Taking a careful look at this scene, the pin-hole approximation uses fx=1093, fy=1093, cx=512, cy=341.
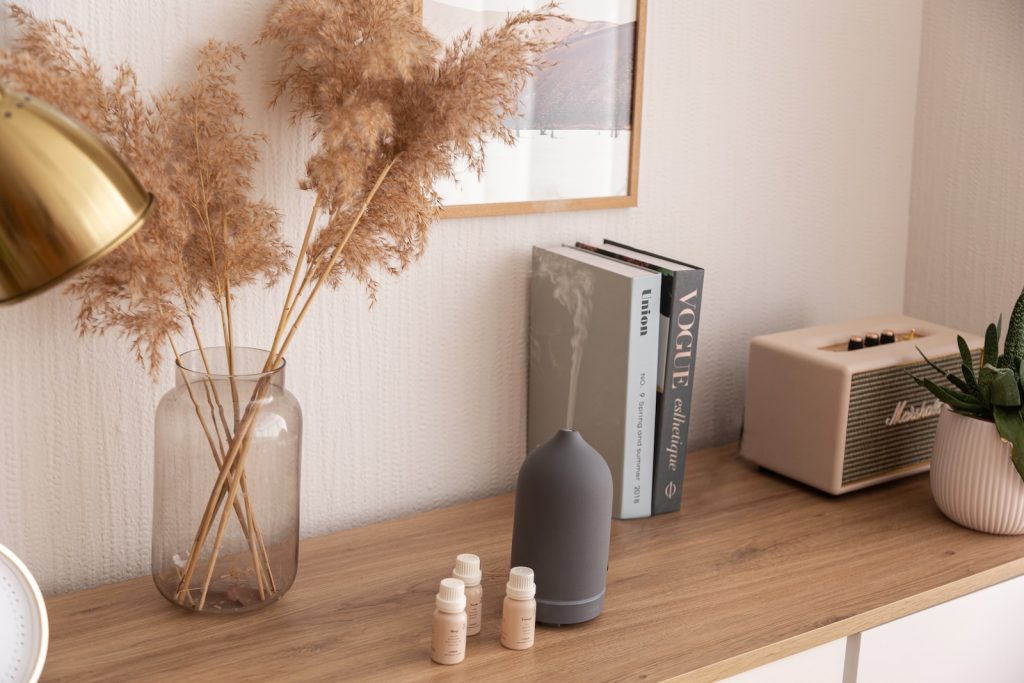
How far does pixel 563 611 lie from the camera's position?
1086mm

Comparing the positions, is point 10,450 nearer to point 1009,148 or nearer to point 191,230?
point 191,230

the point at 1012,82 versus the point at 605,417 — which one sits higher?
the point at 1012,82

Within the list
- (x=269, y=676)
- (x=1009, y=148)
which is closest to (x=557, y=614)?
(x=269, y=676)

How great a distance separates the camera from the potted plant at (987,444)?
1.30 m

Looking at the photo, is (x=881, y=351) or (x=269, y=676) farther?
(x=881, y=351)

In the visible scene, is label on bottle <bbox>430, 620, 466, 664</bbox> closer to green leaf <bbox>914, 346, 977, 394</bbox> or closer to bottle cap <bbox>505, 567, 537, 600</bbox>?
bottle cap <bbox>505, 567, 537, 600</bbox>

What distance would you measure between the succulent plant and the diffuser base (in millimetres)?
565

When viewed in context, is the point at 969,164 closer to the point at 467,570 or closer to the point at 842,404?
the point at 842,404

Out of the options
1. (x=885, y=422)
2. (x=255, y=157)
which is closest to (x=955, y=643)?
(x=885, y=422)

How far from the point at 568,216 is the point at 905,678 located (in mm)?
685

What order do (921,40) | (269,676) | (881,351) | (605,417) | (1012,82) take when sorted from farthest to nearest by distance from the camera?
(921,40), (1012,82), (881,351), (605,417), (269,676)

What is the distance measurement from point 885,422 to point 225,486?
0.87 metres

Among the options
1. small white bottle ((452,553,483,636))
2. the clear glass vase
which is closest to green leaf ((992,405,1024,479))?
small white bottle ((452,553,483,636))

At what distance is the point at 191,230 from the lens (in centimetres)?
102
